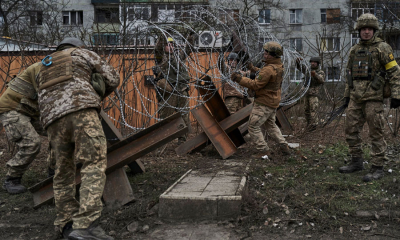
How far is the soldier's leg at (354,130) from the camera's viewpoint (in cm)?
497

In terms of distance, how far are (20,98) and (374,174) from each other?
4.27 m

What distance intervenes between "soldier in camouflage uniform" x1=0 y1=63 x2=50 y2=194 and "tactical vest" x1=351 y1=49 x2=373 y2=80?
3.85m

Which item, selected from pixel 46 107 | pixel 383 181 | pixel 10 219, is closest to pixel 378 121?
pixel 383 181

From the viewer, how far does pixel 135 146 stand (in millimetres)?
4340

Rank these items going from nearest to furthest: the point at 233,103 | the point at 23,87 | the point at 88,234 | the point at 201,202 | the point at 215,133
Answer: the point at 88,234 → the point at 201,202 → the point at 23,87 → the point at 215,133 → the point at 233,103

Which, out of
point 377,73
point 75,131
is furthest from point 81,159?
point 377,73

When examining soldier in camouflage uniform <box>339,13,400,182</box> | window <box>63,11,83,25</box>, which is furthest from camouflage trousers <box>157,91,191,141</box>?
window <box>63,11,83,25</box>

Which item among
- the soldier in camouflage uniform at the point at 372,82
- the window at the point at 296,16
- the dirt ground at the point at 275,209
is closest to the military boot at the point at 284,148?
the dirt ground at the point at 275,209

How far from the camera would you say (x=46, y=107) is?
328 cm

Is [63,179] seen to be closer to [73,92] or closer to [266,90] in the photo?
[73,92]

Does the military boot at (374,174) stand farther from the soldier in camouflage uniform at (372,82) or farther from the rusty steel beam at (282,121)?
→ the rusty steel beam at (282,121)

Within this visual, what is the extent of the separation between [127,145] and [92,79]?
3.67ft

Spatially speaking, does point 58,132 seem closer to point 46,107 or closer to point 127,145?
point 46,107

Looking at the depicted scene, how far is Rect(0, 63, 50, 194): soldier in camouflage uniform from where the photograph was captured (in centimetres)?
465
